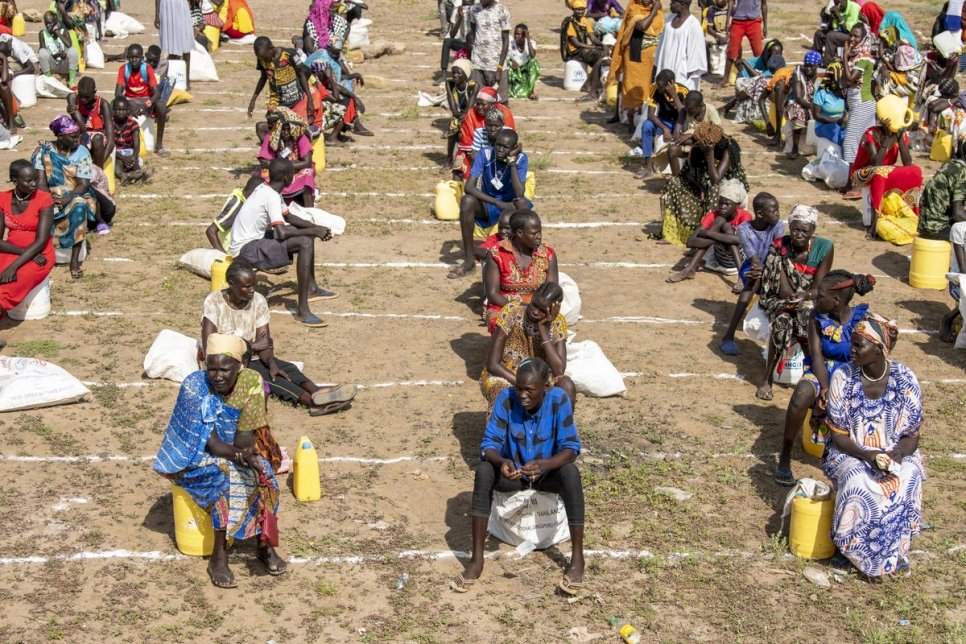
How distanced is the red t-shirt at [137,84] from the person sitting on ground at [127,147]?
88 centimetres

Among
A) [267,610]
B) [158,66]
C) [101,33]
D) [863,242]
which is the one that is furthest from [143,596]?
[101,33]

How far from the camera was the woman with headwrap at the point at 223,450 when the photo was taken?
6.41m

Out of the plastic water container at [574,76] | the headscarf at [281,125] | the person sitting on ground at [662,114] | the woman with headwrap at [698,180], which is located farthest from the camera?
the plastic water container at [574,76]

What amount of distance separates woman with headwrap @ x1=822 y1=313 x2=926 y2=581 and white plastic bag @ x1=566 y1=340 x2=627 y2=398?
2.32 meters

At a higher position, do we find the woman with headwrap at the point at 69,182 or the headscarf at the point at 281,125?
the headscarf at the point at 281,125

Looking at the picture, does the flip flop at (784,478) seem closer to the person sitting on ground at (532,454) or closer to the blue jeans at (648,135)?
the person sitting on ground at (532,454)

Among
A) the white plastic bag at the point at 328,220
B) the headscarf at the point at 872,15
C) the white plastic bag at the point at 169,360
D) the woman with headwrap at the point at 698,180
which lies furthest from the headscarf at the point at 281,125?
the headscarf at the point at 872,15

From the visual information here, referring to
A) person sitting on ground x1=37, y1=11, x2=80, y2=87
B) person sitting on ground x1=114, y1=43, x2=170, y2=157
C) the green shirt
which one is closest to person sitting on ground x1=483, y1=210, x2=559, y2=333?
the green shirt

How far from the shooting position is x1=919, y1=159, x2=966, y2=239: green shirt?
35.5ft

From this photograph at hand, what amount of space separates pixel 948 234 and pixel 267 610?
7.79 meters

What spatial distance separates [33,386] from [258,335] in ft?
5.63

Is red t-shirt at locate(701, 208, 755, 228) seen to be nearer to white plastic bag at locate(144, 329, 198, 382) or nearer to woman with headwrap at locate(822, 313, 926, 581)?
woman with headwrap at locate(822, 313, 926, 581)

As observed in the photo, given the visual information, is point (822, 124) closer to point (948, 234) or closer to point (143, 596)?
point (948, 234)

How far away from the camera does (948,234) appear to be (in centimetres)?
1136
